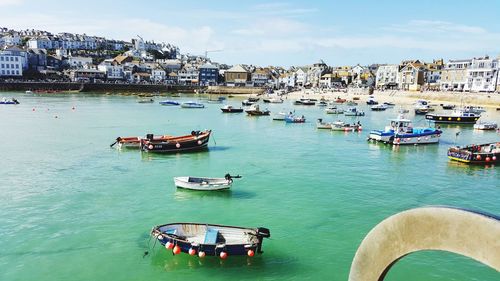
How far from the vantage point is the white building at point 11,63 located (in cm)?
13712

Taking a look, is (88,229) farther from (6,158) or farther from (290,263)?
(6,158)

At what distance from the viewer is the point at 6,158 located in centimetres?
3419

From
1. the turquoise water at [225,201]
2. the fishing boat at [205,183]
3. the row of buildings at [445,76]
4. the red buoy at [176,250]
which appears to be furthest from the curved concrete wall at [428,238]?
the row of buildings at [445,76]

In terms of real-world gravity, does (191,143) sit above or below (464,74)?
below

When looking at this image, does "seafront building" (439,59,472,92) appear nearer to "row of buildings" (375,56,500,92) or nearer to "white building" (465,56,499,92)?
"row of buildings" (375,56,500,92)

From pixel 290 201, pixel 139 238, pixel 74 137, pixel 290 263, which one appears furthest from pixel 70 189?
pixel 74 137

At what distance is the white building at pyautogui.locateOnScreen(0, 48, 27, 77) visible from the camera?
13712 cm

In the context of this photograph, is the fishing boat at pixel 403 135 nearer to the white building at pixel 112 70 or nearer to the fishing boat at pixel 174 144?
the fishing boat at pixel 174 144

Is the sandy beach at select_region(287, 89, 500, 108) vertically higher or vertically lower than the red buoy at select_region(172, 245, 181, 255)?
higher

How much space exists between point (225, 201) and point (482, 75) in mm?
119850

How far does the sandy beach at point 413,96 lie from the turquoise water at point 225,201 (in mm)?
68928

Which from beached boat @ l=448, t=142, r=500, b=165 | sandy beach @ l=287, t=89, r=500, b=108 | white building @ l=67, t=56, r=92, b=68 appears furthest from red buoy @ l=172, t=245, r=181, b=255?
white building @ l=67, t=56, r=92, b=68

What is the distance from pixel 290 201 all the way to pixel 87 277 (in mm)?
12385

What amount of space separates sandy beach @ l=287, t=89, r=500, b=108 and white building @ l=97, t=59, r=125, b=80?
228 ft
